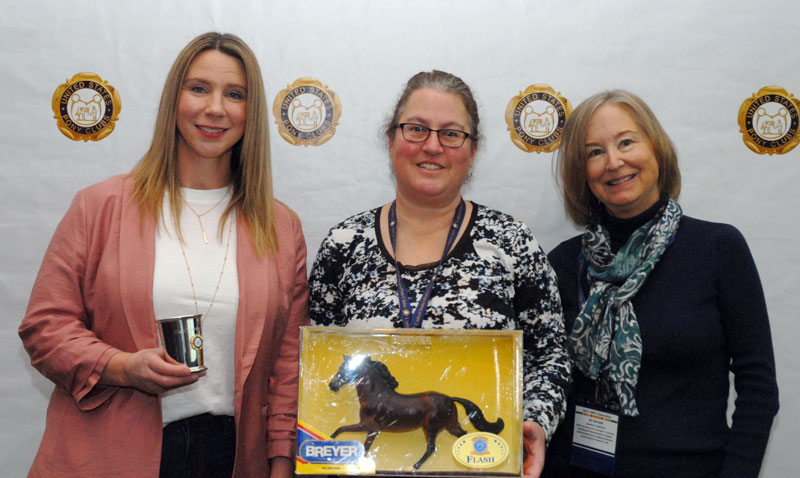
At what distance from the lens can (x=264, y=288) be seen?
5.04ft

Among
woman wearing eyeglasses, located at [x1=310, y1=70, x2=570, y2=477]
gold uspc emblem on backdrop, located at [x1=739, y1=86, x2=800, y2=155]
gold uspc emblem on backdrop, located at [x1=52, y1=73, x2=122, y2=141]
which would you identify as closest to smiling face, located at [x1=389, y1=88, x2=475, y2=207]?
woman wearing eyeglasses, located at [x1=310, y1=70, x2=570, y2=477]

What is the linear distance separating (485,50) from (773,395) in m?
1.45

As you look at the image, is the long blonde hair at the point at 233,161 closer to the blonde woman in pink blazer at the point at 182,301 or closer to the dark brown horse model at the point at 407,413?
the blonde woman in pink blazer at the point at 182,301

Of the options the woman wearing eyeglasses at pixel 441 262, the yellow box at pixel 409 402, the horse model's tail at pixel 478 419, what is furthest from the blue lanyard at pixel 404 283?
the horse model's tail at pixel 478 419

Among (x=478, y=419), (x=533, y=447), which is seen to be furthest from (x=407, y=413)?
(x=533, y=447)

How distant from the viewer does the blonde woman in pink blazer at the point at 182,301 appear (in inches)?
54.3

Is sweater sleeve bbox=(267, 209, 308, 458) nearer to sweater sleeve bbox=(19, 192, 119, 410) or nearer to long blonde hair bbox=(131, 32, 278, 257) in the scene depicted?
long blonde hair bbox=(131, 32, 278, 257)

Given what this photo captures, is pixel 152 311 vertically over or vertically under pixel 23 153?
under

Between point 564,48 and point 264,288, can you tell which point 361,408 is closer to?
point 264,288

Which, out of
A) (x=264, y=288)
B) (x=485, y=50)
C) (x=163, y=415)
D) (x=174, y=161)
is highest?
(x=485, y=50)

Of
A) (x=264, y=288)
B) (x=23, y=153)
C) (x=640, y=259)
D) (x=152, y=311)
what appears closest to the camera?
(x=152, y=311)

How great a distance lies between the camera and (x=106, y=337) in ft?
4.70

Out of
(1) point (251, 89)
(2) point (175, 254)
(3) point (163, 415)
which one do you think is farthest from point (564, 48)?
(3) point (163, 415)

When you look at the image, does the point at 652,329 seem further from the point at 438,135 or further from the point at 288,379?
the point at 288,379
